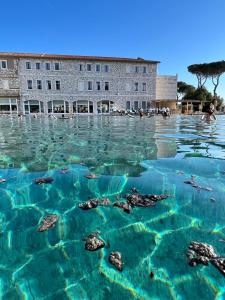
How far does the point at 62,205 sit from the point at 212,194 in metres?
1.87

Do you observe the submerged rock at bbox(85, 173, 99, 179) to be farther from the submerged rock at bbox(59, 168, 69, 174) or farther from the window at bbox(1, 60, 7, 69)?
the window at bbox(1, 60, 7, 69)

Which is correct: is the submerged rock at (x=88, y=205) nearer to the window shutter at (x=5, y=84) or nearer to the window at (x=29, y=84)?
the window at (x=29, y=84)

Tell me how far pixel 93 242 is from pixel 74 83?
32133 mm

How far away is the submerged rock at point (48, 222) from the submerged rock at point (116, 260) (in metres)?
0.72

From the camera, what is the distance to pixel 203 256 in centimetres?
185

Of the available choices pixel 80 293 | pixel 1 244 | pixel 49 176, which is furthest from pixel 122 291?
pixel 49 176

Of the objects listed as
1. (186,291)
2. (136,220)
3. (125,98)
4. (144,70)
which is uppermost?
(144,70)

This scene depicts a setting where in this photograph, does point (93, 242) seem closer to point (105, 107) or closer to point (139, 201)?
point (139, 201)

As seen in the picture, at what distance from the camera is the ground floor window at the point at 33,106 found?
102 ft

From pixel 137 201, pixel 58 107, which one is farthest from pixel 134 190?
pixel 58 107

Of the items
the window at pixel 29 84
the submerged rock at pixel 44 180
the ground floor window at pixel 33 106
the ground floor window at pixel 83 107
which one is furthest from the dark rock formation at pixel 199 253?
the window at pixel 29 84

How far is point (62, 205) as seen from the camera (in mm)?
2662

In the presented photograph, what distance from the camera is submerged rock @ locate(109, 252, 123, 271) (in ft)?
5.84

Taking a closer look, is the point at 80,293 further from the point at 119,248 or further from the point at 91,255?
the point at 119,248
